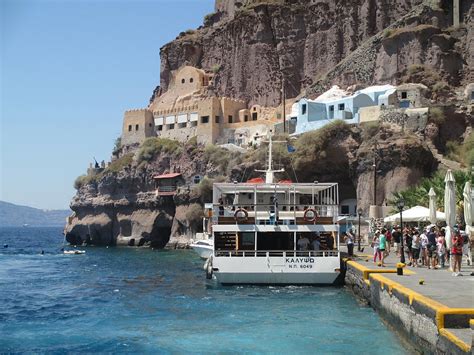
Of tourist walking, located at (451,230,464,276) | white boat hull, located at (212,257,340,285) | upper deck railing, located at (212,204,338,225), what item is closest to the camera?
tourist walking, located at (451,230,464,276)

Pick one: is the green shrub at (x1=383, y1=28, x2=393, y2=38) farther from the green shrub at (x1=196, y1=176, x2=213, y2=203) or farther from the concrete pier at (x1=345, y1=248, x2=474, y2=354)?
the concrete pier at (x1=345, y1=248, x2=474, y2=354)

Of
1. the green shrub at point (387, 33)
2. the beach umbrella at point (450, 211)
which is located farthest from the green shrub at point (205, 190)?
the beach umbrella at point (450, 211)

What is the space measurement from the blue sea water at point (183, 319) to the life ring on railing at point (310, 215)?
3.70 metres

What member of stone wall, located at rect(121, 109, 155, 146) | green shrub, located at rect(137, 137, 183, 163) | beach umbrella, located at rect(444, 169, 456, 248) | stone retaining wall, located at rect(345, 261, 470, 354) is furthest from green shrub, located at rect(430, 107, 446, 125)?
stone wall, located at rect(121, 109, 155, 146)

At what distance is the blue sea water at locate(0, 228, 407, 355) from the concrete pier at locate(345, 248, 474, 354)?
28.9 inches

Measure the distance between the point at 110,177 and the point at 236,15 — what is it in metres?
32.8

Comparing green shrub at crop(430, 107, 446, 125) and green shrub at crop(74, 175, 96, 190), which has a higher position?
green shrub at crop(430, 107, 446, 125)

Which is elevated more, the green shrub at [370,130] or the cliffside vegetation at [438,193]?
the green shrub at [370,130]

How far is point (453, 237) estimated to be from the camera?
78.1 ft

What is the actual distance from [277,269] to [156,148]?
183 feet

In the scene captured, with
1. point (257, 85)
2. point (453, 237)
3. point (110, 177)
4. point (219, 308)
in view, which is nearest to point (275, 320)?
point (219, 308)

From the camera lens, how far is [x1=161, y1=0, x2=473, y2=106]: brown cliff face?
70938 mm

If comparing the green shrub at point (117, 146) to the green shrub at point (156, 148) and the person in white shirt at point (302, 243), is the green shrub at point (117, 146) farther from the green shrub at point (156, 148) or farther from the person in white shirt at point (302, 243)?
the person in white shirt at point (302, 243)

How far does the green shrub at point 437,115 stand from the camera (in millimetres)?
58781
